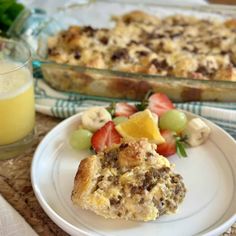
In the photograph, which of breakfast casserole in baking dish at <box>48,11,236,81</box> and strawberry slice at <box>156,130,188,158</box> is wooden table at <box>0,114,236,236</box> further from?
breakfast casserole in baking dish at <box>48,11,236,81</box>

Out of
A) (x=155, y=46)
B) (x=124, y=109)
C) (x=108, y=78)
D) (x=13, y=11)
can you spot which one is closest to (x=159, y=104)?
(x=124, y=109)

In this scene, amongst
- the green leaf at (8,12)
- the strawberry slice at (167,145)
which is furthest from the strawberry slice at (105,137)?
the green leaf at (8,12)

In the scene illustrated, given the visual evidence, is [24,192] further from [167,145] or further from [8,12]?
[8,12]

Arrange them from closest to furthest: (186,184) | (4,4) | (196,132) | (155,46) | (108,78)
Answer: (186,184), (196,132), (108,78), (155,46), (4,4)

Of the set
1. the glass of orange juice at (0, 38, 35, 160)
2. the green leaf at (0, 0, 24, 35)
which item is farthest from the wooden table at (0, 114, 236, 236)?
the green leaf at (0, 0, 24, 35)

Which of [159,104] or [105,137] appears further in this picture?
[159,104]

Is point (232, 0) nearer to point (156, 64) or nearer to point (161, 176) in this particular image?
point (156, 64)
